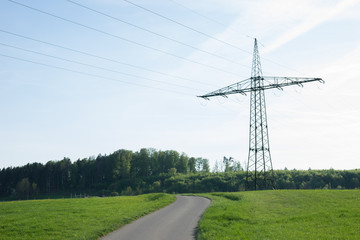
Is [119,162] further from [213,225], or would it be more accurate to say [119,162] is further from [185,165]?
[213,225]

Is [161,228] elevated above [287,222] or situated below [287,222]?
below

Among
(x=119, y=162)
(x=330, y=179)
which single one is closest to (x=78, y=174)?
(x=119, y=162)

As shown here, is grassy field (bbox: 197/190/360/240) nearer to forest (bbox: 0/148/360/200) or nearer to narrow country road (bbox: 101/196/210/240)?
narrow country road (bbox: 101/196/210/240)

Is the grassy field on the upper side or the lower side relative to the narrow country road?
upper

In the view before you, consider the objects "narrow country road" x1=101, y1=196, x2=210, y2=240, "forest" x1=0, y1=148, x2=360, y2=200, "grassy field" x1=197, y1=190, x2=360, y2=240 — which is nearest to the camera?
"grassy field" x1=197, y1=190, x2=360, y2=240

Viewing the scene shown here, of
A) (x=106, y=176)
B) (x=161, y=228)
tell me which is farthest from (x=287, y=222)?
(x=106, y=176)

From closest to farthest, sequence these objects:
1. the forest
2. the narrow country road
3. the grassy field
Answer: the grassy field, the narrow country road, the forest

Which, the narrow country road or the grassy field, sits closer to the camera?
the grassy field

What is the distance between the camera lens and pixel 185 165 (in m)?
159

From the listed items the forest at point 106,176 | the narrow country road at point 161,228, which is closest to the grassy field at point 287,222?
the narrow country road at point 161,228

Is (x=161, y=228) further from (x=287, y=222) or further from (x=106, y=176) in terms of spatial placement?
(x=106, y=176)

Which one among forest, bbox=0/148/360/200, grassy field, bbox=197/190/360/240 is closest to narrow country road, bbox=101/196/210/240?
grassy field, bbox=197/190/360/240

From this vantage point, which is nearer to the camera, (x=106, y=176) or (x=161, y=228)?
(x=161, y=228)

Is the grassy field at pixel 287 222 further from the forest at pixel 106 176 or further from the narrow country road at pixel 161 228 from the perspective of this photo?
the forest at pixel 106 176
